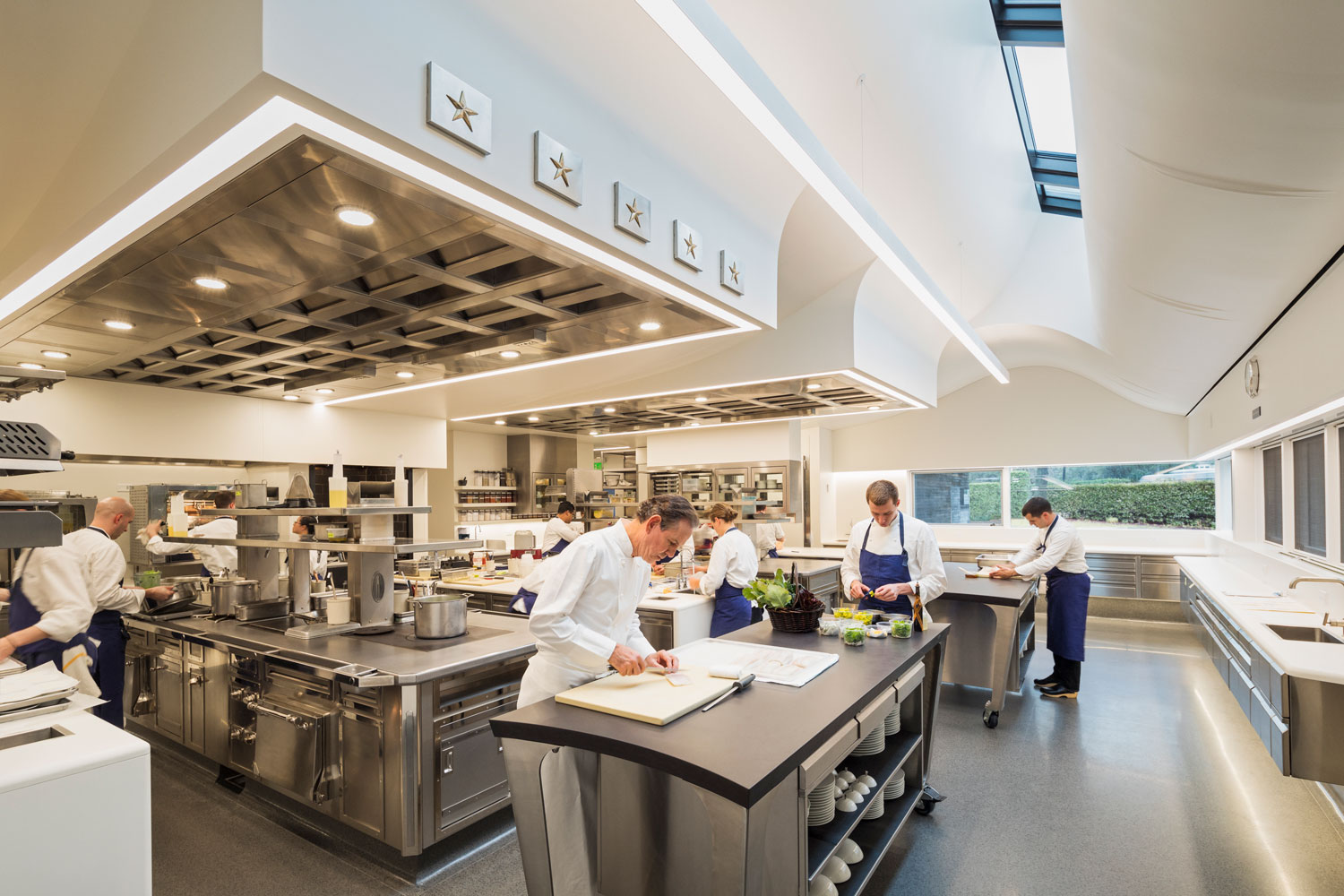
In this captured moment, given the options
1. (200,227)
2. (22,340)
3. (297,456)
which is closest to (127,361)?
(22,340)

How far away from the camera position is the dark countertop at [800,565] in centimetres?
684

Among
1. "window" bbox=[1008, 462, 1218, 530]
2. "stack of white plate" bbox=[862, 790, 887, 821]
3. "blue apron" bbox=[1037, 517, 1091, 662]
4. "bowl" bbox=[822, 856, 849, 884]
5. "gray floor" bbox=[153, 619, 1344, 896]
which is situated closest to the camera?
"bowl" bbox=[822, 856, 849, 884]

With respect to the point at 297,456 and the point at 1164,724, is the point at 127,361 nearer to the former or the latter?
the point at 297,456

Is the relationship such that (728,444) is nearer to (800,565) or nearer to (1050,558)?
(800,565)

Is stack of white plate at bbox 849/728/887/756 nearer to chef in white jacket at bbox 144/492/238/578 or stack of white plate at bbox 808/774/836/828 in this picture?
stack of white plate at bbox 808/774/836/828

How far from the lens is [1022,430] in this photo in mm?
11141

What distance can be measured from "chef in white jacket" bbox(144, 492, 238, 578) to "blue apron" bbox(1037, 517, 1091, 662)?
705 centimetres

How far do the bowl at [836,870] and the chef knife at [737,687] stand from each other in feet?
2.57

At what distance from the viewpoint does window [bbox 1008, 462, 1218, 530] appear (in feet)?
33.1

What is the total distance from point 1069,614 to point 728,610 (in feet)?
9.50

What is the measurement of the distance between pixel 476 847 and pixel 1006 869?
254 centimetres

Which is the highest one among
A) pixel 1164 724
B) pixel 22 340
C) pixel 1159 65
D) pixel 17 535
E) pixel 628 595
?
pixel 1159 65

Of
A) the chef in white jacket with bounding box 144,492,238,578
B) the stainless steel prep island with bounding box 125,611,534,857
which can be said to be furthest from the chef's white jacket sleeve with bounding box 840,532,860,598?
the chef in white jacket with bounding box 144,492,238,578

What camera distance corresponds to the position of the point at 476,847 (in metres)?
3.32
